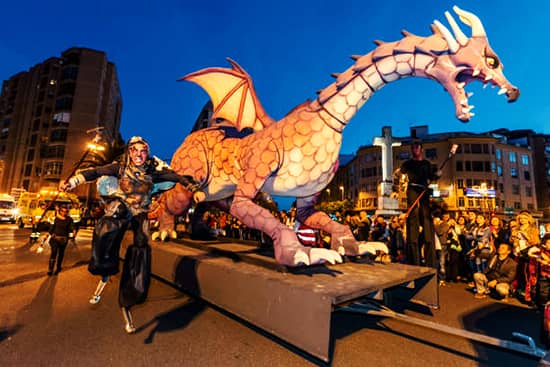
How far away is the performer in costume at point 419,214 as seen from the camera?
3.53 m

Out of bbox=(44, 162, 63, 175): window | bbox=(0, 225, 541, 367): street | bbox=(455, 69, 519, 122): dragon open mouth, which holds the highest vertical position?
bbox=(44, 162, 63, 175): window

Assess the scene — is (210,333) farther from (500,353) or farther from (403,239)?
(403,239)

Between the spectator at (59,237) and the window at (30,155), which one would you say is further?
the window at (30,155)

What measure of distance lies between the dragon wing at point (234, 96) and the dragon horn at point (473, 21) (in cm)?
199

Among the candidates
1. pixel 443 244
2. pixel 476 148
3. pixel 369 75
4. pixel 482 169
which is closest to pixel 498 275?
pixel 443 244

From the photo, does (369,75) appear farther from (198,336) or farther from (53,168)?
(53,168)

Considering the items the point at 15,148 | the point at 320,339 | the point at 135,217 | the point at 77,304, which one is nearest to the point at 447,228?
the point at 320,339

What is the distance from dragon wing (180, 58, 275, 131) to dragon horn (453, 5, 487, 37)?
199cm

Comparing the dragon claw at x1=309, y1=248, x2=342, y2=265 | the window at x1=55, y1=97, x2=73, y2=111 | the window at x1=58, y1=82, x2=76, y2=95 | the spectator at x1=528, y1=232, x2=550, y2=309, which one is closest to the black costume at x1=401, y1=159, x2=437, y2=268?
the spectator at x1=528, y1=232, x2=550, y2=309

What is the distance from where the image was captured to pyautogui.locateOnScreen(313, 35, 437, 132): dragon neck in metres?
2.54

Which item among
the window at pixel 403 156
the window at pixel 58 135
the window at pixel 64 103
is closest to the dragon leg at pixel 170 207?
the window at pixel 403 156

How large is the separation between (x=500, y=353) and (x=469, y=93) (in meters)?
1.99

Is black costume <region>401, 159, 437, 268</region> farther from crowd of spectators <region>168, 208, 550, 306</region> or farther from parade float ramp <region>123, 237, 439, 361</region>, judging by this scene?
parade float ramp <region>123, 237, 439, 361</region>

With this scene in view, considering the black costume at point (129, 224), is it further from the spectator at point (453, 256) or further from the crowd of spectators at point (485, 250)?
the spectator at point (453, 256)
